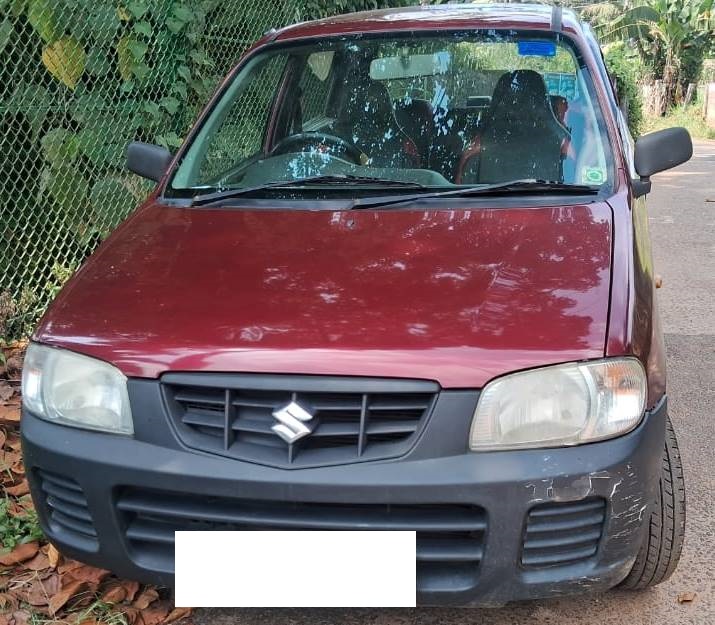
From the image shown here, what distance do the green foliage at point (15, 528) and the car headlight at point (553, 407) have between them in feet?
5.41

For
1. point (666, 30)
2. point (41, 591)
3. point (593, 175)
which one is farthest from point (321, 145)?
point (666, 30)

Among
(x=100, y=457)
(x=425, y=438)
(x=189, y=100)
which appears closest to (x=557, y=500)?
(x=425, y=438)

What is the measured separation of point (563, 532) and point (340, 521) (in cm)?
49

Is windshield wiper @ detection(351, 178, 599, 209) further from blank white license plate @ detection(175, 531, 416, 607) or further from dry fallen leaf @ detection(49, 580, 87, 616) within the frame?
dry fallen leaf @ detection(49, 580, 87, 616)

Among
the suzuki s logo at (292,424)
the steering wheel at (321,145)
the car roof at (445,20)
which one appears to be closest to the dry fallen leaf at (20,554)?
the suzuki s logo at (292,424)

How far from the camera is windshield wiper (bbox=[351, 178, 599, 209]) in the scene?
253 cm

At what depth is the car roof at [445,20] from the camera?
3.09 meters

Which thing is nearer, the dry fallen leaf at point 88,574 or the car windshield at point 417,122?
the dry fallen leaf at point 88,574

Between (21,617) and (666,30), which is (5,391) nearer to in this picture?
(21,617)

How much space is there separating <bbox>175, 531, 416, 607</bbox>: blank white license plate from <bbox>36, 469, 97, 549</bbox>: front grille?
0.28m

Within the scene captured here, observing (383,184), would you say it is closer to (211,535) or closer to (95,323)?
(95,323)

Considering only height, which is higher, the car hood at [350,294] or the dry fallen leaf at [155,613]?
the car hood at [350,294]

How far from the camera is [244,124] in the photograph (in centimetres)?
350

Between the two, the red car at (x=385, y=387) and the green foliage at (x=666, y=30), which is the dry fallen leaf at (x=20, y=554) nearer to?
the red car at (x=385, y=387)
